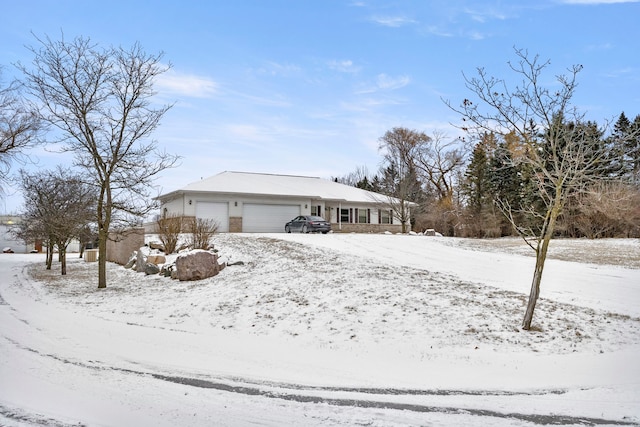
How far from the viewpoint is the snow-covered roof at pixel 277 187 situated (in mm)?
30375

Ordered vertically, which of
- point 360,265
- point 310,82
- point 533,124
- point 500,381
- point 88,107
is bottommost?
point 500,381

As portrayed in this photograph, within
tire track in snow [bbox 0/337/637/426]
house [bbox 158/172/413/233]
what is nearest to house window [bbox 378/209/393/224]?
house [bbox 158/172/413/233]

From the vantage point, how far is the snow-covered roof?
30.4 metres

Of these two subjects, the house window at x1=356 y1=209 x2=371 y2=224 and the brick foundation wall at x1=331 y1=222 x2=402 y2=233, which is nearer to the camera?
the brick foundation wall at x1=331 y1=222 x2=402 y2=233

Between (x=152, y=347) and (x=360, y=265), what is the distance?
22.5 feet

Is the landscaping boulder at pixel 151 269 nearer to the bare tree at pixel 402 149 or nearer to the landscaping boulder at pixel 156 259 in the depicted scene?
the landscaping boulder at pixel 156 259

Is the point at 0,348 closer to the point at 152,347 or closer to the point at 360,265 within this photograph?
the point at 152,347

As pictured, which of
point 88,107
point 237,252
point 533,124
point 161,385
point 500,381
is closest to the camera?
point 161,385

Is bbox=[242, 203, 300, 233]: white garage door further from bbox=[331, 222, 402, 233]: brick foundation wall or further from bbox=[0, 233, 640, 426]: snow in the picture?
bbox=[0, 233, 640, 426]: snow

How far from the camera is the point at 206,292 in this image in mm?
11508

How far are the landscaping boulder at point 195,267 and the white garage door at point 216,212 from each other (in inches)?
622

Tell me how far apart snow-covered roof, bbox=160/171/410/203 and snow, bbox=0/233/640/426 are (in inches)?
667

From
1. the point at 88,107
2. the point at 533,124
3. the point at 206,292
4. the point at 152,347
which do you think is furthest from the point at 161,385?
the point at 88,107

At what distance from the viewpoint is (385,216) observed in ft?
122
